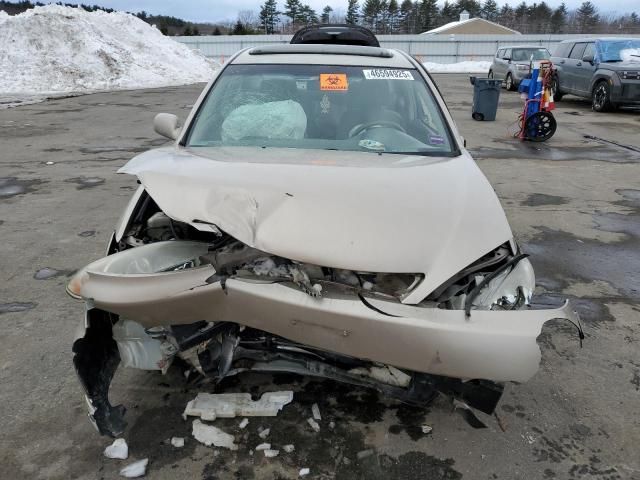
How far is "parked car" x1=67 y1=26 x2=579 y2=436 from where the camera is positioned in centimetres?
198

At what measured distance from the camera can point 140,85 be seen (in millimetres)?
22078

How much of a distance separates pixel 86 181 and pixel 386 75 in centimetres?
501

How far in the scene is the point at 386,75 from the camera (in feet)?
12.1

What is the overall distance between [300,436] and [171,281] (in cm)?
100

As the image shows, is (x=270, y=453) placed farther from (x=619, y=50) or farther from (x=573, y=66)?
(x=573, y=66)

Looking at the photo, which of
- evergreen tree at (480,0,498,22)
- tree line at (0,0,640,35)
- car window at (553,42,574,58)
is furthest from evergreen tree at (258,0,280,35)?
car window at (553,42,574,58)

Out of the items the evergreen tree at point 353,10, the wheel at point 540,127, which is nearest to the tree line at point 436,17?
the evergreen tree at point 353,10

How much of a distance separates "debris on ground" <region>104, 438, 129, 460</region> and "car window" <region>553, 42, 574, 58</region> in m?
17.2

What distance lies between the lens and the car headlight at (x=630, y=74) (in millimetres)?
12742

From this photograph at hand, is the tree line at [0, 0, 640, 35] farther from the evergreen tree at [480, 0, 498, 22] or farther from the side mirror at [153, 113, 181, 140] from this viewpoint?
the side mirror at [153, 113, 181, 140]

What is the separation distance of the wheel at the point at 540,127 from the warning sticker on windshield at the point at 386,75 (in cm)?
753

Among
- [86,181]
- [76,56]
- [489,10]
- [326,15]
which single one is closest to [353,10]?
[326,15]

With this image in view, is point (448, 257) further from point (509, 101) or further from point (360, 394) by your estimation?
point (509, 101)

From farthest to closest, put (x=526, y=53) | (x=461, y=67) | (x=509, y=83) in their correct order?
(x=461, y=67) < (x=509, y=83) < (x=526, y=53)
